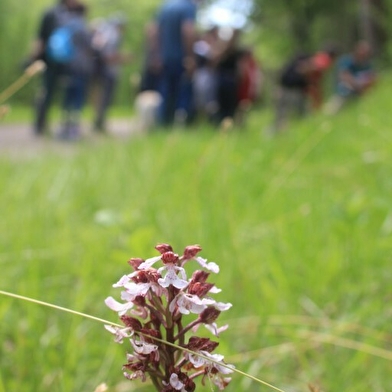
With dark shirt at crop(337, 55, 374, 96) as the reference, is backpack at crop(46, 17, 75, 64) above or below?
below

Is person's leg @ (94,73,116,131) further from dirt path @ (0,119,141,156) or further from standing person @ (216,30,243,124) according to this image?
standing person @ (216,30,243,124)

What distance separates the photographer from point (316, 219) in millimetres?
2895

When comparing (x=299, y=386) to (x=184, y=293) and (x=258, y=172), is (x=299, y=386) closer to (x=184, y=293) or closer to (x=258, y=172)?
(x=184, y=293)

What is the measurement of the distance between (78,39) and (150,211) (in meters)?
6.37

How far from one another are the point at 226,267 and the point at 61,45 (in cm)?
668

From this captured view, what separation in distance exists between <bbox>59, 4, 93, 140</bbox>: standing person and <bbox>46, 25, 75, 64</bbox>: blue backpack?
44 mm

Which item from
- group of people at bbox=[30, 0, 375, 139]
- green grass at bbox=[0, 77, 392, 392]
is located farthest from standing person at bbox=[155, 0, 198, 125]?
green grass at bbox=[0, 77, 392, 392]

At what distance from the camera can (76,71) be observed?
29.5 feet

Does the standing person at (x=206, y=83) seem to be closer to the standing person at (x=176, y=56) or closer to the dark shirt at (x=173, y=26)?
the standing person at (x=176, y=56)

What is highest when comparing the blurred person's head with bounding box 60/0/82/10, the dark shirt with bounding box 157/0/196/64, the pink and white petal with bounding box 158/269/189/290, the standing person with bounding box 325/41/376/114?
the standing person with bounding box 325/41/376/114

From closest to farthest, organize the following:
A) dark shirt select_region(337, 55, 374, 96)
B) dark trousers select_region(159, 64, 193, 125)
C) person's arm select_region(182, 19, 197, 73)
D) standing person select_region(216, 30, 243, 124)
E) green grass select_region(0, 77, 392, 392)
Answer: green grass select_region(0, 77, 392, 392), person's arm select_region(182, 19, 197, 73), dark trousers select_region(159, 64, 193, 125), standing person select_region(216, 30, 243, 124), dark shirt select_region(337, 55, 374, 96)

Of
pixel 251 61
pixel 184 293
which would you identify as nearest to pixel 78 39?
pixel 251 61

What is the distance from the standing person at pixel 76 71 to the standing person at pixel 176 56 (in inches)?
32.9

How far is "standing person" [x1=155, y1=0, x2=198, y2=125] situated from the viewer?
8789 mm
